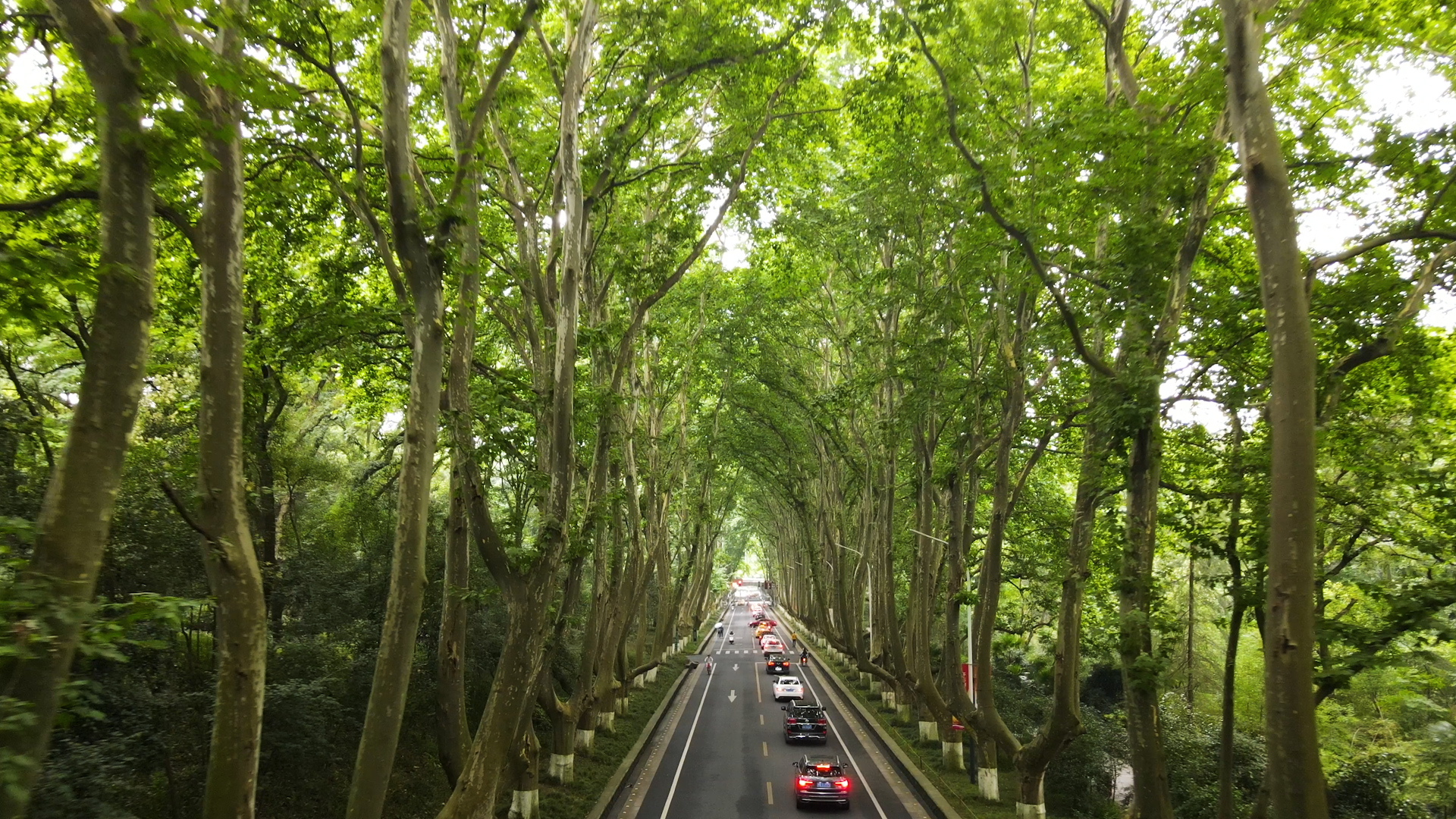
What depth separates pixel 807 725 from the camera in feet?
68.0

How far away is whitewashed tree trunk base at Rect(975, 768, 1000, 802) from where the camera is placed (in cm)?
1517

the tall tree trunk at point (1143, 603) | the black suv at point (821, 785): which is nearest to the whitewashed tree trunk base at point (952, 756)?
the black suv at point (821, 785)

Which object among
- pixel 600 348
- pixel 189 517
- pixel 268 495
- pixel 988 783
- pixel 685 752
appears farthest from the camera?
pixel 685 752

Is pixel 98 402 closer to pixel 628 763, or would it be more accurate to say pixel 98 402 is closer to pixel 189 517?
pixel 189 517

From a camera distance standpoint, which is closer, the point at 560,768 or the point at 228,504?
the point at 228,504

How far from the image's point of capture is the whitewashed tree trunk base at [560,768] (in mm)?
14867

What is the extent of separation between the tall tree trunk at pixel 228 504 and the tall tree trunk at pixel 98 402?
2.00ft

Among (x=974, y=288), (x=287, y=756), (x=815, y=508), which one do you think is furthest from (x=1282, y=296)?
(x=815, y=508)

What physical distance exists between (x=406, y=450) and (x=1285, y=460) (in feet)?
21.0

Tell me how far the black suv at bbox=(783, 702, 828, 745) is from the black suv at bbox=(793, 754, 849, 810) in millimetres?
5105

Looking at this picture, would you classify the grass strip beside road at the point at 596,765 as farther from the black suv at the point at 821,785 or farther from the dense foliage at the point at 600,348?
the black suv at the point at 821,785

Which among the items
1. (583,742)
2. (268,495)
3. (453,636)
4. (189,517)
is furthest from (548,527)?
(583,742)

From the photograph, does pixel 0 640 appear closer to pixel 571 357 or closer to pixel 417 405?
pixel 417 405

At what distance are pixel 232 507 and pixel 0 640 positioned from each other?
4.73ft
